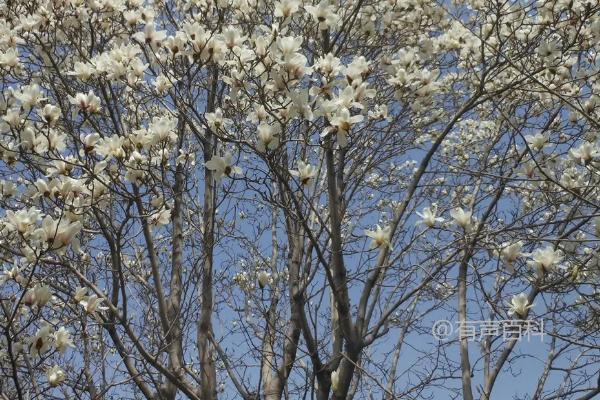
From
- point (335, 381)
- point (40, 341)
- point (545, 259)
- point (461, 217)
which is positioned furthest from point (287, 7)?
point (335, 381)

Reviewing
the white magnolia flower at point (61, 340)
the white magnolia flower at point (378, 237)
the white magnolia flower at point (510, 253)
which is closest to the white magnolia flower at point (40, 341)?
the white magnolia flower at point (61, 340)

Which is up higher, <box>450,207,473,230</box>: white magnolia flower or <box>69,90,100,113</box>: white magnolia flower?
<box>69,90,100,113</box>: white magnolia flower

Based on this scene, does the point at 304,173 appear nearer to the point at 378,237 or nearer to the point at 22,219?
the point at 378,237

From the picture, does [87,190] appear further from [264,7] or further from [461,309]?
[461,309]

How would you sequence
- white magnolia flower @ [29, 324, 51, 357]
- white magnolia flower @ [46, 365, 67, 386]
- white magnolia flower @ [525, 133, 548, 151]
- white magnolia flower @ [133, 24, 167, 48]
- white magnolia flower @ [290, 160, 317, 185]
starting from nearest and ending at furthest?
white magnolia flower @ [29, 324, 51, 357] < white magnolia flower @ [290, 160, 317, 185] < white magnolia flower @ [46, 365, 67, 386] < white magnolia flower @ [133, 24, 167, 48] < white magnolia flower @ [525, 133, 548, 151]

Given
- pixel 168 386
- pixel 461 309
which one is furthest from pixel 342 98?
pixel 461 309

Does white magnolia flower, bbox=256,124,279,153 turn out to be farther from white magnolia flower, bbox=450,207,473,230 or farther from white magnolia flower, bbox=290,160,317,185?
white magnolia flower, bbox=450,207,473,230

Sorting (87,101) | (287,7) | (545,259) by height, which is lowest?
(545,259)

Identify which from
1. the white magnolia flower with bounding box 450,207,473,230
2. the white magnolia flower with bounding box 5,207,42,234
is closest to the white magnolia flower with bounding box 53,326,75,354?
the white magnolia flower with bounding box 5,207,42,234

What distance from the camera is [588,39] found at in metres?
3.44

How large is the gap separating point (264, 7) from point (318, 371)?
8.19 ft

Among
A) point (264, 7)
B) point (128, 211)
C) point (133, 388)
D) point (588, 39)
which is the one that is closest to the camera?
point (128, 211)

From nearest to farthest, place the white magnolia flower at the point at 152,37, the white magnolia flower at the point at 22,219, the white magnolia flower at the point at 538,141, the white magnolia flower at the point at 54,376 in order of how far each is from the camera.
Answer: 1. the white magnolia flower at the point at 22,219
2. the white magnolia flower at the point at 54,376
3. the white magnolia flower at the point at 152,37
4. the white magnolia flower at the point at 538,141

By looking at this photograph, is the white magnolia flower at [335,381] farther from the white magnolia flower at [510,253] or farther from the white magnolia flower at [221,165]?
the white magnolia flower at [221,165]
